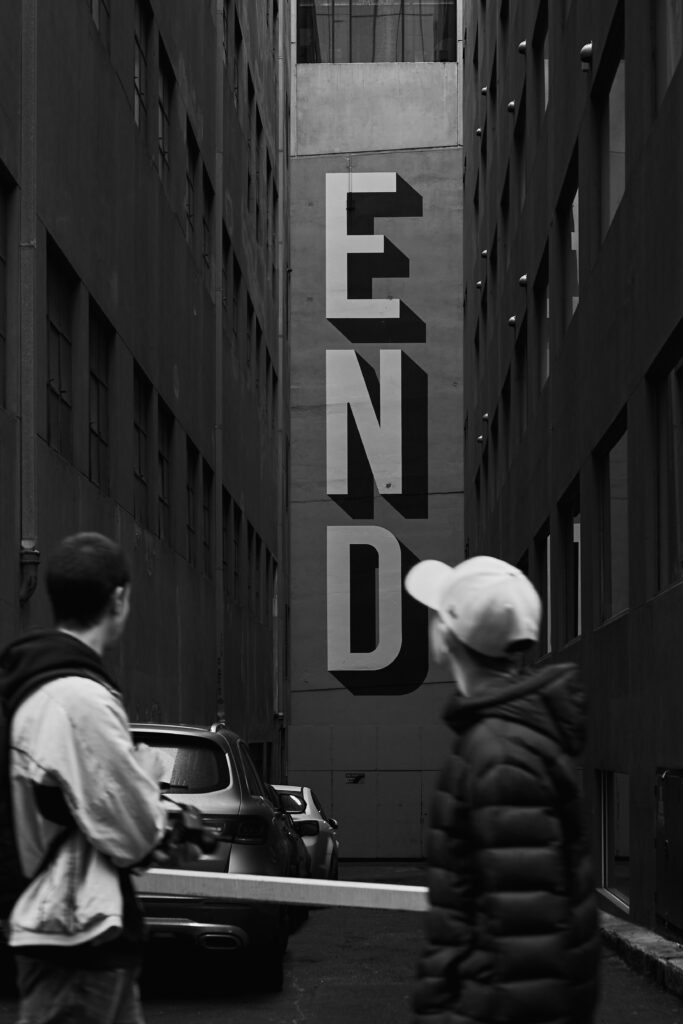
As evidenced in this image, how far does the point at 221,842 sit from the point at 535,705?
7.10 meters

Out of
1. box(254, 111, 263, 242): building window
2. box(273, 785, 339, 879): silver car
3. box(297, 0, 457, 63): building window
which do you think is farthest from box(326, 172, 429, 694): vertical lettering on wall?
box(273, 785, 339, 879): silver car

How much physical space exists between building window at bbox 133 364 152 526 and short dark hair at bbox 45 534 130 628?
1667 centimetres

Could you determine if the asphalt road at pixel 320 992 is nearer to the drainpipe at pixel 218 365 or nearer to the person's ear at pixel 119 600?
the person's ear at pixel 119 600

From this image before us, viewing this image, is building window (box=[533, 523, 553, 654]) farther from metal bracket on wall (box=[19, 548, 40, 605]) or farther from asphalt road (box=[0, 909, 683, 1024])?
metal bracket on wall (box=[19, 548, 40, 605])

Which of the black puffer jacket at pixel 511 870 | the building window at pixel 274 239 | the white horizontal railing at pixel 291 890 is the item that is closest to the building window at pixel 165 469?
the white horizontal railing at pixel 291 890

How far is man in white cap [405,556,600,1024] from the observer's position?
3.08 m

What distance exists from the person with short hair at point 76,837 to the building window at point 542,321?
21.0 metres

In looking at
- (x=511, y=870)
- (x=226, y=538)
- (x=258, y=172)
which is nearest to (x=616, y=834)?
(x=511, y=870)

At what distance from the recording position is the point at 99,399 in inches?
713

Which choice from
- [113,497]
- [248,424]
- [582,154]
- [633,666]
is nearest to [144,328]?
[113,497]

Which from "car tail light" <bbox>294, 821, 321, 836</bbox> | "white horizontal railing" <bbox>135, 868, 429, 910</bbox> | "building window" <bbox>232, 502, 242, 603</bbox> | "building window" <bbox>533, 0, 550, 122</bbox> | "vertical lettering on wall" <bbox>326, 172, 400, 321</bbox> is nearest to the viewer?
"white horizontal railing" <bbox>135, 868, 429, 910</bbox>

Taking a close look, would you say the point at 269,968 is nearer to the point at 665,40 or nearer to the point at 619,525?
the point at 619,525

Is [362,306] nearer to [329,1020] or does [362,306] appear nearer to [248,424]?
[248,424]

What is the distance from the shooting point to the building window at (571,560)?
825 inches
